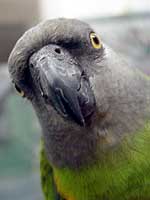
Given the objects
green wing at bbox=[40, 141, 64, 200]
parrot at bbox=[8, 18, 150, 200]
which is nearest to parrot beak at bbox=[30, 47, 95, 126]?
parrot at bbox=[8, 18, 150, 200]

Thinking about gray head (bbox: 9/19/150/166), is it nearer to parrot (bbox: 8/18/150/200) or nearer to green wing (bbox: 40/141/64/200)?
parrot (bbox: 8/18/150/200)

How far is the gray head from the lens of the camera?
99 cm

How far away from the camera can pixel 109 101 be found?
1.10m

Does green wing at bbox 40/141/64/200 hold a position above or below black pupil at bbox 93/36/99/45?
below

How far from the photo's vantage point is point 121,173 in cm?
116

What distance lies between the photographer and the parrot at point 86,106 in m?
1.00

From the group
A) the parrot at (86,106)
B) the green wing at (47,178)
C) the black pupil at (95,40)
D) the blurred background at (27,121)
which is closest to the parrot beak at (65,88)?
the parrot at (86,106)

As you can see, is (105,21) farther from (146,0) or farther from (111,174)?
(111,174)

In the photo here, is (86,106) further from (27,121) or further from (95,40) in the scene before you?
(27,121)

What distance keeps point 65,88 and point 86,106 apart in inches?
3.0

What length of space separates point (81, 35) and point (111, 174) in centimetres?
34

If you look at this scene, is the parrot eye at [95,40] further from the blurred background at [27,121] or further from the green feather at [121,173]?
the blurred background at [27,121]

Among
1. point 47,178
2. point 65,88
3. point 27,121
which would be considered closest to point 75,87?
point 65,88

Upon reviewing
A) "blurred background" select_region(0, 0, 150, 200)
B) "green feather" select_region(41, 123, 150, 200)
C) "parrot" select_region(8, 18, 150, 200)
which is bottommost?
"blurred background" select_region(0, 0, 150, 200)
